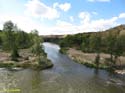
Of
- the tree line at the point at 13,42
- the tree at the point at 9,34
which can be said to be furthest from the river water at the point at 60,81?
the tree at the point at 9,34

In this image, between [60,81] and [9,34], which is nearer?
[60,81]

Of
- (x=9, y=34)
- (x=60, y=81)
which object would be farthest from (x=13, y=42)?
(x=60, y=81)

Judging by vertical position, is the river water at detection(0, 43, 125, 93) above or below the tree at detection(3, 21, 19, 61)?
below

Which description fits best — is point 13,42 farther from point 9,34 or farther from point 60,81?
point 60,81

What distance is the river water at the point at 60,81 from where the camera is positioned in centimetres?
4275

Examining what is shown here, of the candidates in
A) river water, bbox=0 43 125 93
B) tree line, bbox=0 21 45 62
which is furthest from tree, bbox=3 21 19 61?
river water, bbox=0 43 125 93

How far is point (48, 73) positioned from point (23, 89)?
16.5m

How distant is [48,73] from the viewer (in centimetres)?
5728

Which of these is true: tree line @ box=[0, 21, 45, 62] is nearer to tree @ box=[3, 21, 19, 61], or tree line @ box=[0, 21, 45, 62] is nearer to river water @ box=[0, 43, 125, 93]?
tree @ box=[3, 21, 19, 61]

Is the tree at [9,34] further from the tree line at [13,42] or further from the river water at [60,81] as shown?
the river water at [60,81]

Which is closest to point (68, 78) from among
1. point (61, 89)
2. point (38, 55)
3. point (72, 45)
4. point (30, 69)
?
point (61, 89)

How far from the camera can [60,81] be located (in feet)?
162

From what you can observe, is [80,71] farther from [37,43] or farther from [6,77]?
[6,77]

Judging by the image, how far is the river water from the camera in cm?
4275
